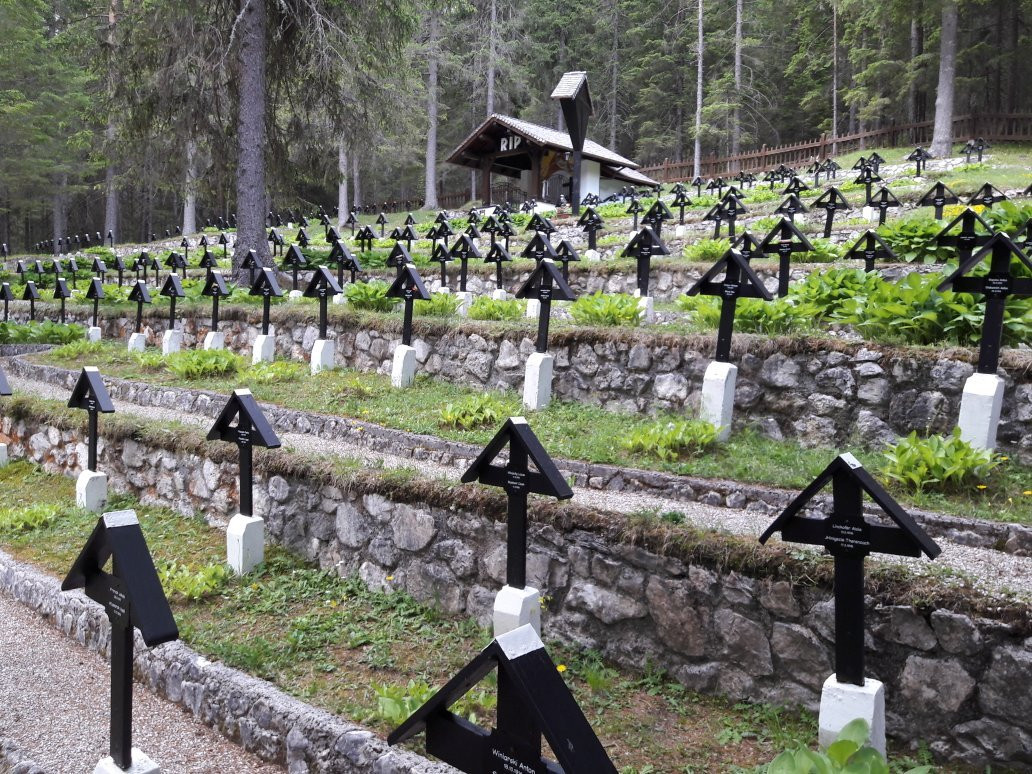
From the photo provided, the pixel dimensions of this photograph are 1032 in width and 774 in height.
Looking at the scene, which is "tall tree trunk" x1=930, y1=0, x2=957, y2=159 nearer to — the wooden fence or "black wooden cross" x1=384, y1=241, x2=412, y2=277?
the wooden fence

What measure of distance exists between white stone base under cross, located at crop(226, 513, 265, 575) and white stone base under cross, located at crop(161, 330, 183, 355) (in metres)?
7.22

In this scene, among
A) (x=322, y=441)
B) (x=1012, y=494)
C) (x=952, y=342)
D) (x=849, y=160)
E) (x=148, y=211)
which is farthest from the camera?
(x=148, y=211)

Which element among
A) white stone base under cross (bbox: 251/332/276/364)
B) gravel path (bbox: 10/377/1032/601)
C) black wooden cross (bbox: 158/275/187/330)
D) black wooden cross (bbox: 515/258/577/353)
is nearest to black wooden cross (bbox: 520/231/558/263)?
black wooden cross (bbox: 515/258/577/353)

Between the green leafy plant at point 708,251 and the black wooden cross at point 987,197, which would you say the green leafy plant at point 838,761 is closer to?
the green leafy plant at point 708,251

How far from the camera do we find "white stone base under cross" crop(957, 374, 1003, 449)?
5211 millimetres

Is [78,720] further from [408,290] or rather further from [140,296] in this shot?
[140,296]

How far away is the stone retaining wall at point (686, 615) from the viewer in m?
3.14

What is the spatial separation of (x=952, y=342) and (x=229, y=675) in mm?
5695

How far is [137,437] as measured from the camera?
7.03 metres

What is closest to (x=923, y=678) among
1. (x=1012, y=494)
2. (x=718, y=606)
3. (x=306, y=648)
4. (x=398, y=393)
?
(x=718, y=606)

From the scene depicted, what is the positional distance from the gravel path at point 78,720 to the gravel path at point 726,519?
6.63 ft

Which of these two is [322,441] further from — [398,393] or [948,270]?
[948,270]

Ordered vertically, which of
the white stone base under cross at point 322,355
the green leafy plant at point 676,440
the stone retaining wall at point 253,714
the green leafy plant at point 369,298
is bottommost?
the stone retaining wall at point 253,714

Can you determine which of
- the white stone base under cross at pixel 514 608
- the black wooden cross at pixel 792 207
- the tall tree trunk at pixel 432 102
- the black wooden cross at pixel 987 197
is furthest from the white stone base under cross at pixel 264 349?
the tall tree trunk at pixel 432 102
